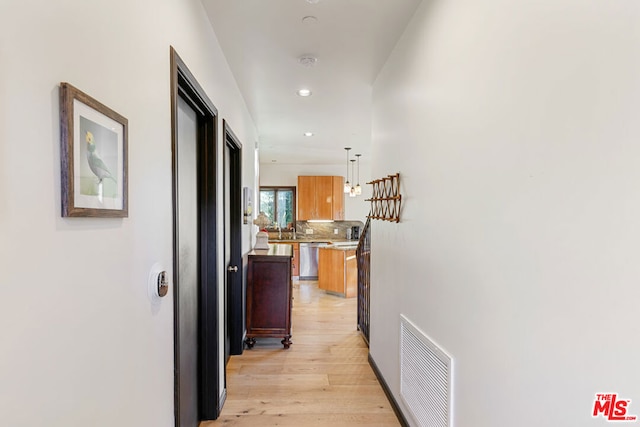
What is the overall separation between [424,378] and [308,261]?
5601 millimetres

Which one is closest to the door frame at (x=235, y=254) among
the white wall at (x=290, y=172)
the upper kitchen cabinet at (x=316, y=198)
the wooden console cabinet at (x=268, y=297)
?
the wooden console cabinet at (x=268, y=297)

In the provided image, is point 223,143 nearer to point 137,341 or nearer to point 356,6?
point 356,6

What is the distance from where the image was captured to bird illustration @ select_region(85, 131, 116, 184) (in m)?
0.82

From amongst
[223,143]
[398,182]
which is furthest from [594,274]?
[223,143]

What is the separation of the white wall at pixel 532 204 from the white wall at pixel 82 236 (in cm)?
123

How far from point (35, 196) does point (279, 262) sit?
2.92 metres

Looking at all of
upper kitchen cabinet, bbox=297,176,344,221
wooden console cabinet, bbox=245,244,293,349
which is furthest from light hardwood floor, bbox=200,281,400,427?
upper kitchen cabinet, bbox=297,176,344,221

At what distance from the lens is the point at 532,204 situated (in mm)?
998

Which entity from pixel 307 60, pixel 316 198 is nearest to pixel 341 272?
pixel 316 198

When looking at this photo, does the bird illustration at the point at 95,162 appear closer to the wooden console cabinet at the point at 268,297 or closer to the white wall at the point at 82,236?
the white wall at the point at 82,236

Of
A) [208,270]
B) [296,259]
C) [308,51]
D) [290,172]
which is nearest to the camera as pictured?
[208,270]

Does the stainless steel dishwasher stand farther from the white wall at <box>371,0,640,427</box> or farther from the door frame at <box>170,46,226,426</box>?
the white wall at <box>371,0,640,427</box>

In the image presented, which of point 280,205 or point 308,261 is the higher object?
point 280,205

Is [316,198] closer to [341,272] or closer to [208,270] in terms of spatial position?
[341,272]
